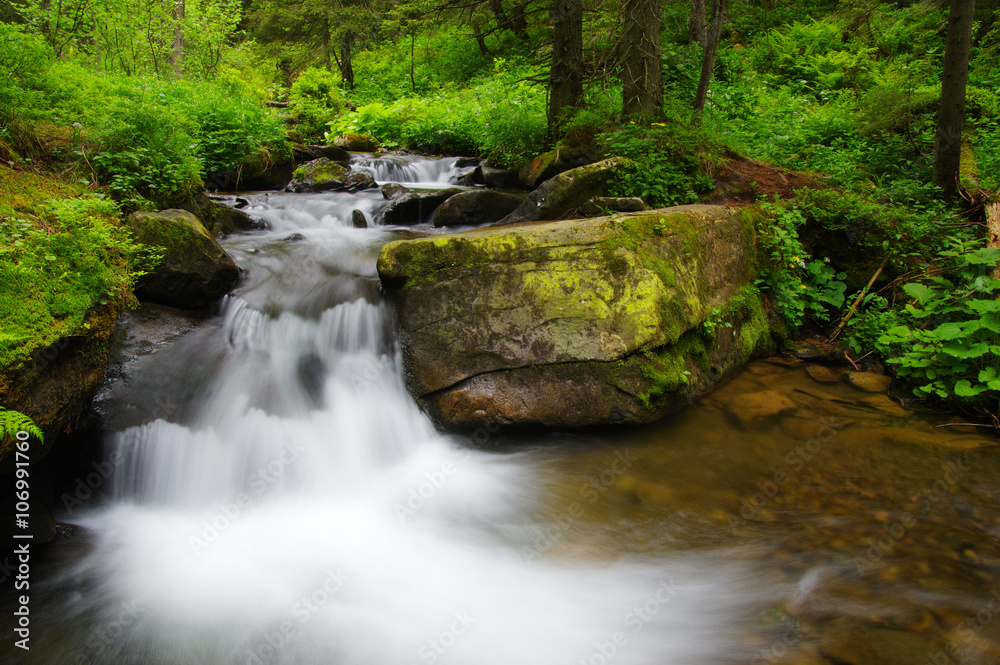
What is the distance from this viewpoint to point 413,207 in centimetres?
782

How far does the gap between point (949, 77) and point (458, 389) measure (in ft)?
22.9

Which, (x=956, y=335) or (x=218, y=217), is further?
(x=218, y=217)

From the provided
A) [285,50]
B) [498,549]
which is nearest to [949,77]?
[498,549]

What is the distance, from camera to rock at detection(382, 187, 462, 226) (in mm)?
7739

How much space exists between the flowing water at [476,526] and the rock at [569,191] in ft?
7.96

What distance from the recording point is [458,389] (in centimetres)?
443

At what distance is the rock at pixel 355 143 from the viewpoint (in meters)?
12.0

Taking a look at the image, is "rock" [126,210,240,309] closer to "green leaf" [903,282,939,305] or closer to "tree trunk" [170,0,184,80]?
"green leaf" [903,282,939,305]

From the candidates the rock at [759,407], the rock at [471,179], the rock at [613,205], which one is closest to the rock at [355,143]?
the rock at [471,179]

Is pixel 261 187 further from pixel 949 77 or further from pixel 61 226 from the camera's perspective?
pixel 949 77

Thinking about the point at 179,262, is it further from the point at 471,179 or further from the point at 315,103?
the point at 315,103

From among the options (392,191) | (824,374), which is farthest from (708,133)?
(392,191)

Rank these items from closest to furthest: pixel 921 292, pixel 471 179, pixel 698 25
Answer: pixel 921 292 → pixel 471 179 → pixel 698 25

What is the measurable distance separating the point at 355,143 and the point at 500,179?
16.3ft
